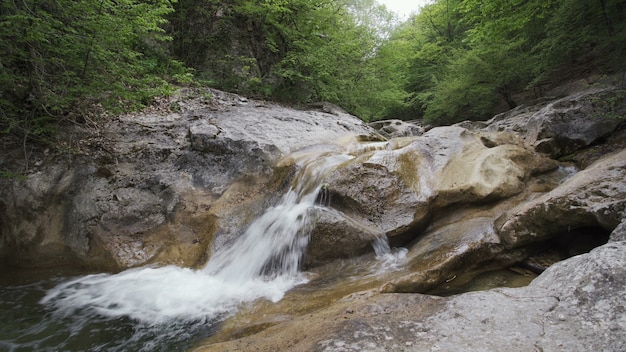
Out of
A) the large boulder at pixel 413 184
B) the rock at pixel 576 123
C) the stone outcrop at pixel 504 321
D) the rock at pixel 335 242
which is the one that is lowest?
the stone outcrop at pixel 504 321

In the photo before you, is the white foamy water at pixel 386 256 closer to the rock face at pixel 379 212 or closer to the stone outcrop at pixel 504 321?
the rock face at pixel 379 212

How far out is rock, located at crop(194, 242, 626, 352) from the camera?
1814 millimetres

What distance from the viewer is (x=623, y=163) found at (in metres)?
3.78

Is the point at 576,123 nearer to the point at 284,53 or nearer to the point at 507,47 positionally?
the point at 507,47

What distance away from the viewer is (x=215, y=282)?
4707mm

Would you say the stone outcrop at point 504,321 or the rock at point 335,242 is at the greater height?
the rock at point 335,242

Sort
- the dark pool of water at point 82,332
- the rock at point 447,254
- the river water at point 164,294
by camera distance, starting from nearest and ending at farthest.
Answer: the dark pool of water at point 82,332 < the river water at point 164,294 < the rock at point 447,254

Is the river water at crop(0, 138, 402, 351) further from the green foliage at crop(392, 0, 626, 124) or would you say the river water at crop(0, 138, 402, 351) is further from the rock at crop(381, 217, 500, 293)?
the green foliage at crop(392, 0, 626, 124)

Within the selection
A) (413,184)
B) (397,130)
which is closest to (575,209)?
(413,184)

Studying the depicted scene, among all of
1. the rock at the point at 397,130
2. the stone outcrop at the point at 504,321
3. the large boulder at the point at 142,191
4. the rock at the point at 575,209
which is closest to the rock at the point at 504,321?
the stone outcrop at the point at 504,321

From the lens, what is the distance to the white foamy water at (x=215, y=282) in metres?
3.98

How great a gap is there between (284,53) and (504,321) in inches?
485

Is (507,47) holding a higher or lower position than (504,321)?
higher

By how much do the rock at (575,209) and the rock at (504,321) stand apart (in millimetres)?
1330
